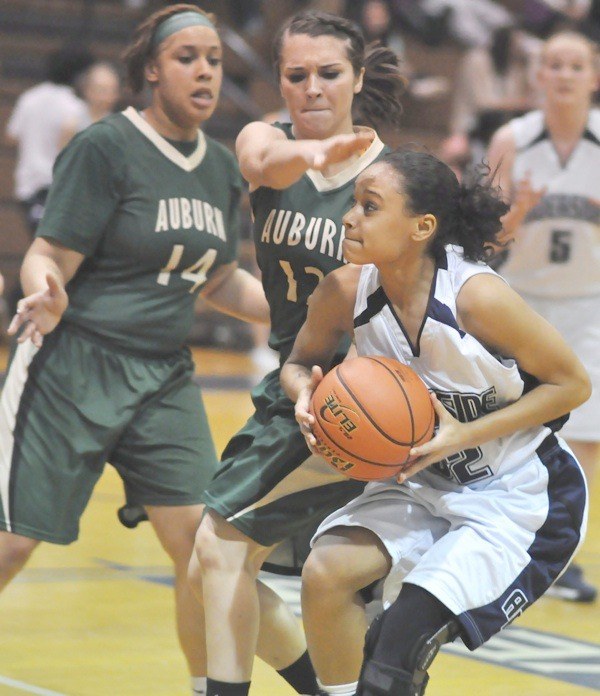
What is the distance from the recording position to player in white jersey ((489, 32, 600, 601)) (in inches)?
226

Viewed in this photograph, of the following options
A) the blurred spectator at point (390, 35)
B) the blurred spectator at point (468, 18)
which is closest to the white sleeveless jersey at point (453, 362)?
the blurred spectator at point (390, 35)

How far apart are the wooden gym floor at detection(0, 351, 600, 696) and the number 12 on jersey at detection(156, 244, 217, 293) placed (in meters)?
1.22

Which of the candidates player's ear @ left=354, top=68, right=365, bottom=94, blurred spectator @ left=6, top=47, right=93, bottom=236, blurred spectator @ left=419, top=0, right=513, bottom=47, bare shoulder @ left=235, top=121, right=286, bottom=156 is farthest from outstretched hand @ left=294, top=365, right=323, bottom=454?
blurred spectator @ left=419, top=0, right=513, bottom=47

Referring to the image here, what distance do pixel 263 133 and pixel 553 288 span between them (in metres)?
2.33

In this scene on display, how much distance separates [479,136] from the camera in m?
11.4

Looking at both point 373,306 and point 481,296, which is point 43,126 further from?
point 481,296

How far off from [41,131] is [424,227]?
8194 mm

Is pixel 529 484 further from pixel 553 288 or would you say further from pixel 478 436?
pixel 553 288

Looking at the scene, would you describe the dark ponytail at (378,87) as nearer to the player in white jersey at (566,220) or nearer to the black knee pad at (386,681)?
the black knee pad at (386,681)

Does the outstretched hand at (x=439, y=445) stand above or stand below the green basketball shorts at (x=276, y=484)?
above

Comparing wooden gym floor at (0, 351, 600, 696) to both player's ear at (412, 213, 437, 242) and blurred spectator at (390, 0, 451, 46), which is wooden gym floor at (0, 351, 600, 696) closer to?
player's ear at (412, 213, 437, 242)

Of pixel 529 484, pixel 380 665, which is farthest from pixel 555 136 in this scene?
pixel 380 665

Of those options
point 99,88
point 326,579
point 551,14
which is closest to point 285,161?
point 326,579

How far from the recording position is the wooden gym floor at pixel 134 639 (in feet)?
14.5
